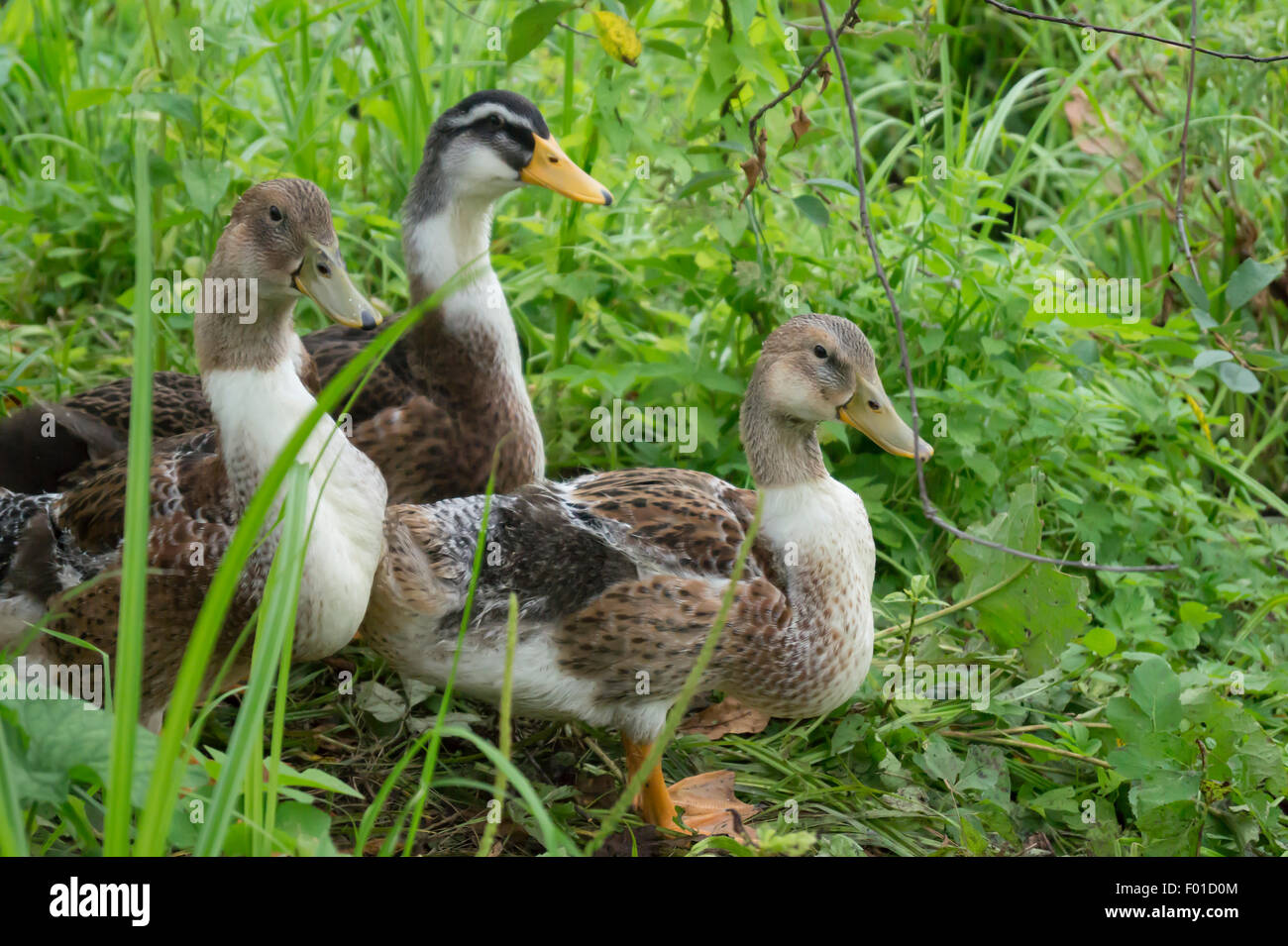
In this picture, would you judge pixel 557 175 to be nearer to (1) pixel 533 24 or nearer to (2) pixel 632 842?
(1) pixel 533 24

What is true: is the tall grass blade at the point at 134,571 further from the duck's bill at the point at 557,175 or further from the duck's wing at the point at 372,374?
the duck's bill at the point at 557,175

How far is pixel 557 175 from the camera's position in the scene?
333 cm

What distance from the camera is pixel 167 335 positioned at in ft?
12.5

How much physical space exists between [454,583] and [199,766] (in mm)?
680

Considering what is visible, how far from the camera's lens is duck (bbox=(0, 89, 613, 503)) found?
3.25m

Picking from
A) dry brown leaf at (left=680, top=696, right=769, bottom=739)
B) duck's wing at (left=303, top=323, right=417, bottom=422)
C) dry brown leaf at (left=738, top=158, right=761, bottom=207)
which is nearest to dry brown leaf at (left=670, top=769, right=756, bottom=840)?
dry brown leaf at (left=680, top=696, right=769, bottom=739)

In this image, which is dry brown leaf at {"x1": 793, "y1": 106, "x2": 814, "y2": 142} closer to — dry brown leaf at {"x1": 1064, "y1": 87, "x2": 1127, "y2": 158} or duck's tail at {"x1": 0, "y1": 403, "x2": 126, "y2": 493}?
duck's tail at {"x1": 0, "y1": 403, "x2": 126, "y2": 493}

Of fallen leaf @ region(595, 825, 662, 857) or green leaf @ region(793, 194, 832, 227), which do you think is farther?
green leaf @ region(793, 194, 832, 227)

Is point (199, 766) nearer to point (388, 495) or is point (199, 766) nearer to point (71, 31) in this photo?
point (388, 495)

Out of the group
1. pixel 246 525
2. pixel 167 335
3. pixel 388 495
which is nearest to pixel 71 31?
pixel 167 335

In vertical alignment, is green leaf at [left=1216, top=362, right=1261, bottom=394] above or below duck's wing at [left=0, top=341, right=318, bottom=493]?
above

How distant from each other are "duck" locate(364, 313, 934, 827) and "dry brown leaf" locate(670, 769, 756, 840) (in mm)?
78

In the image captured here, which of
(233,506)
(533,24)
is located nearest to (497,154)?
(533,24)

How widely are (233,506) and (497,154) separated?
1157mm
